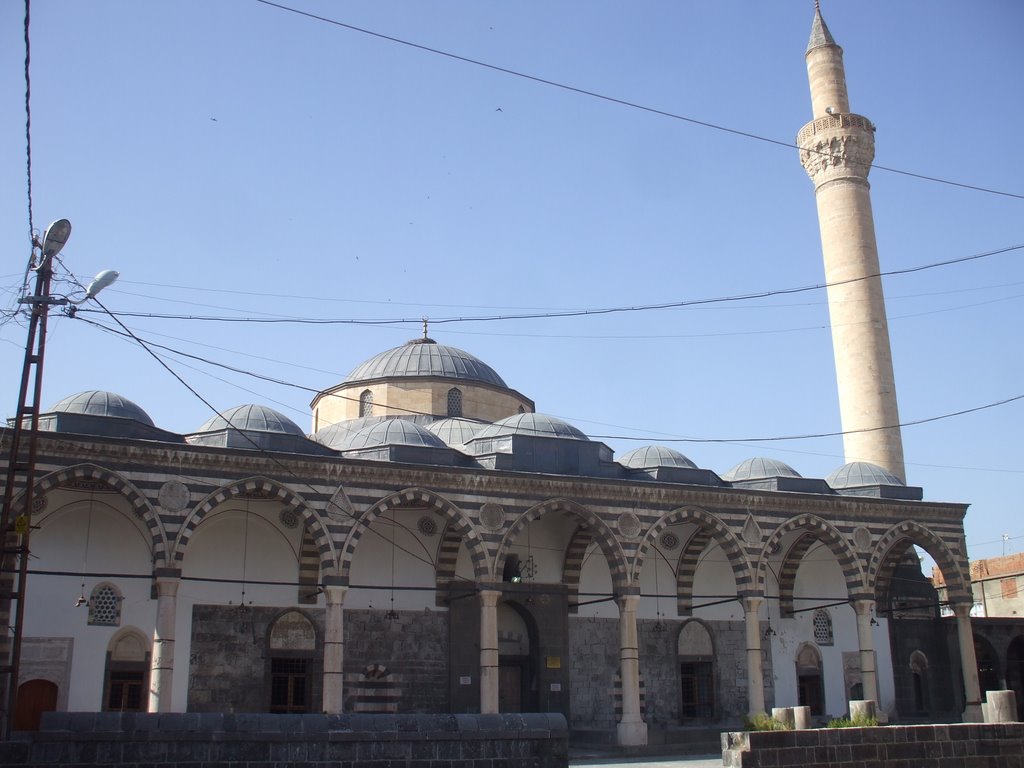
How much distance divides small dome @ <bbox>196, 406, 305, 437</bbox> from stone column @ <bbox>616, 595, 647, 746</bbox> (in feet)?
24.8

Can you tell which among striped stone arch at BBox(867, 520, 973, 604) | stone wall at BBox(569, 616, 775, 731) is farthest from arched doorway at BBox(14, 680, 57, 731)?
striped stone arch at BBox(867, 520, 973, 604)

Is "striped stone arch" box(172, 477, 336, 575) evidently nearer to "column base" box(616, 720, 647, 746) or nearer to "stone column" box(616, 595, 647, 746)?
"stone column" box(616, 595, 647, 746)

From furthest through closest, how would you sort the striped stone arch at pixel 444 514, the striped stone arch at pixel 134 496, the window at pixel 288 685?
the window at pixel 288 685
the striped stone arch at pixel 444 514
the striped stone arch at pixel 134 496

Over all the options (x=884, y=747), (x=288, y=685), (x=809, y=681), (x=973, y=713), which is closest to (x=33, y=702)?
(x=288, y=685)

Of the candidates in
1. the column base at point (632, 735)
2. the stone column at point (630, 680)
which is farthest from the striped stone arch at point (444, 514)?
the column base at point (632, 735)

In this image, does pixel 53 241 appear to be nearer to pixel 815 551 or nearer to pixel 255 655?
pixel 255 655

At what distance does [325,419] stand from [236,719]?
55.5 feet

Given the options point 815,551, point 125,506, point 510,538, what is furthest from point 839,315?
point 125,506

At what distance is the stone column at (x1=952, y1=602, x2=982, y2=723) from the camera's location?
23984 mm

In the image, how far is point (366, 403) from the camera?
27312mm

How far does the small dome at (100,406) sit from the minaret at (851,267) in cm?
1869

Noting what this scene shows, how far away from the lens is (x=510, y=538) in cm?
2077

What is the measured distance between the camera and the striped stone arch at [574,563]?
23.8 m

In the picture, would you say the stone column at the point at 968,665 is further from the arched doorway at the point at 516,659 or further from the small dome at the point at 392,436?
the small dome at the point at 392,436
